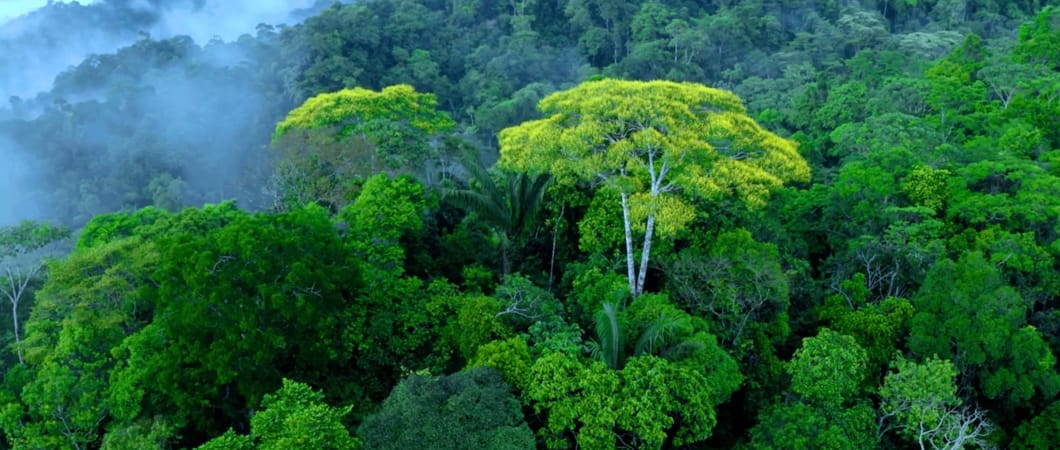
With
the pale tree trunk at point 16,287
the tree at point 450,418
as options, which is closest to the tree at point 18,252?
the pale tree trunk at point 16,287

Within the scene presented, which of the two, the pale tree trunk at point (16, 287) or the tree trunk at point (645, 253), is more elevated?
the pale tree trunk at point (16, 287)

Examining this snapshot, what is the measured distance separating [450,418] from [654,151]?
7.09 metres

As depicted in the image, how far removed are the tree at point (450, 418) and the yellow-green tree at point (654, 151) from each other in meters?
5.26

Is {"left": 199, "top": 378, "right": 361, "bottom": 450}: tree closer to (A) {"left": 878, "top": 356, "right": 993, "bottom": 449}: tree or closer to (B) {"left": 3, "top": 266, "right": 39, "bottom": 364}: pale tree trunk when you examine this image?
(B) {"left": 3, "top": 266, "right": 39, "bottom": 364}: pale tree trunk

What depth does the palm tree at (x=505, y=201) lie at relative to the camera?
1608 cm

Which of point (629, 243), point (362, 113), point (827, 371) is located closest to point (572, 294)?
point (629, 243)

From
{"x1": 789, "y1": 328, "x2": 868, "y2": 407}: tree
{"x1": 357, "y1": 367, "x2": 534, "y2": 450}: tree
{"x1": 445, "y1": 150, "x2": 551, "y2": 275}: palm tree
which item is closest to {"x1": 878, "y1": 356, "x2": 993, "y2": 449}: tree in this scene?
{"x1": 789, "y1": 328, "x2": 868, "y2": 407}: tree

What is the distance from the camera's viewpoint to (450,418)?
10641mm

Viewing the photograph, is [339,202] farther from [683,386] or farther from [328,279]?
[683,386]

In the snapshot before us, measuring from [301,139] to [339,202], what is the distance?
104 inches

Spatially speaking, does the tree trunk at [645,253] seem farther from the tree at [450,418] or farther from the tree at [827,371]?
the tree at [450,418]

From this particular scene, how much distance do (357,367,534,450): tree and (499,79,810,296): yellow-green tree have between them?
5262mm

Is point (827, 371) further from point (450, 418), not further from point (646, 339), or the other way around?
point (450, 418)

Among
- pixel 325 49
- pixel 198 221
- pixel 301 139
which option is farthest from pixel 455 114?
pixel 198 221
